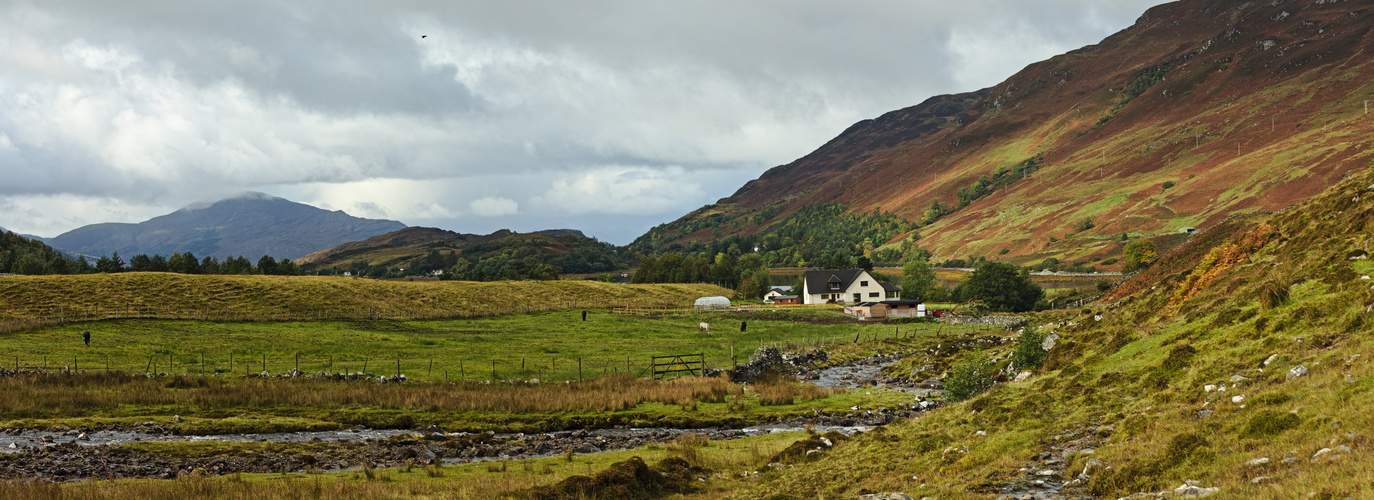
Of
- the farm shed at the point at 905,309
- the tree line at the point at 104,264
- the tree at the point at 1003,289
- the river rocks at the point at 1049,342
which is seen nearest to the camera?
the river rocks at the point at 1049,342

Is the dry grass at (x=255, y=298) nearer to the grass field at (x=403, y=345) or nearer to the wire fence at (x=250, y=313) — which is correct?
the wire fence at (x=250, y=313)

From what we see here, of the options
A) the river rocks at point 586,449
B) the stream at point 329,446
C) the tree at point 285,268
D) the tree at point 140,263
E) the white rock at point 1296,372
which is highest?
the tree at point 140,263

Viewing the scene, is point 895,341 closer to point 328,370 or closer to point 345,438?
point 328,370

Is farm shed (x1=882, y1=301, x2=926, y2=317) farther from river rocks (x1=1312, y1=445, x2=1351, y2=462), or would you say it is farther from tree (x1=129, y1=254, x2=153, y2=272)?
tree (x1=129, y1=254, x2=153, y2=272)

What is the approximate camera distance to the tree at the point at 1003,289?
405 feet

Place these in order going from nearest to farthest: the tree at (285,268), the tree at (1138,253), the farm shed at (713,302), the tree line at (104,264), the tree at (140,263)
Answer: the tree line at (104,264) → the farm shed at (713,302) → the tree at (1138,253) → the tree at (140,263) → the tree at (285,268)

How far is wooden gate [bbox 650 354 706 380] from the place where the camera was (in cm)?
5188

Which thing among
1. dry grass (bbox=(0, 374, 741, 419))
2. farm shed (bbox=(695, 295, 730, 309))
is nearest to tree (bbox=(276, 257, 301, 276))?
farm shed (bbox=(695, 295, 730, 309))

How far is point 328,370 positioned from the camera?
161ft

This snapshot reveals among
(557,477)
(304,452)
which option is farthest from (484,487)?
(304,452)

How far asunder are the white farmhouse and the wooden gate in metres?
85.0

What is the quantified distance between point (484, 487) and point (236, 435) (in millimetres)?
17373

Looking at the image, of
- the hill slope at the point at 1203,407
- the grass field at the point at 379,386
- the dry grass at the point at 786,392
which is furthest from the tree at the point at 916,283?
the hill slope at the point at 1203,407

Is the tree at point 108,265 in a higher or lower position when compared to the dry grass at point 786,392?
higher
